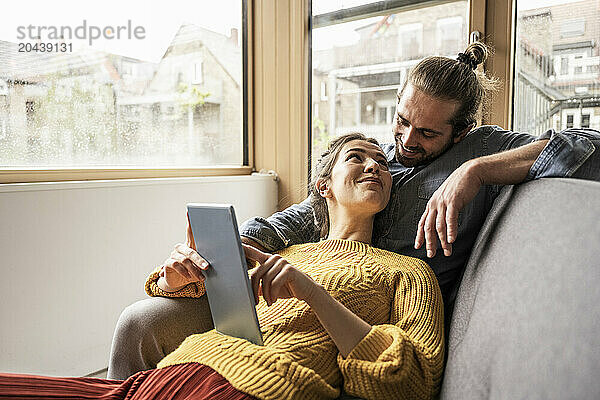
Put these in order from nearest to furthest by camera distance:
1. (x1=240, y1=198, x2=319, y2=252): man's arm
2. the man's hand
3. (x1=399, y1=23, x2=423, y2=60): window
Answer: the man's hand
(x1=240, y1=198, x2=319, y2=252): man's arm
(x1=399, y1=23, x2=423, y2=60): window

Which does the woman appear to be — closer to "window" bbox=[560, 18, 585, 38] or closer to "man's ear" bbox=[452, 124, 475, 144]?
"man's ear" bbox=[452, 124, 475, 144]

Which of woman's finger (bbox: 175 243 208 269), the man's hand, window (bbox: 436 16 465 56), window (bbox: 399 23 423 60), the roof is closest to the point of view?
woman's finger (bbox: 175 243 208 269)

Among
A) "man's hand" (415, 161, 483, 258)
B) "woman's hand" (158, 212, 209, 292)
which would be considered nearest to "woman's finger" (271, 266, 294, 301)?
"woman's hand" (158, 212, 209, 292)

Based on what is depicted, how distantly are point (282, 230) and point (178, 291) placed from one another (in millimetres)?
340

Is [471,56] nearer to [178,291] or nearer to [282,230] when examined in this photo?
[282,230]

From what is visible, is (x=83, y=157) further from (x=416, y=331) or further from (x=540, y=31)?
(x=540, y=31)

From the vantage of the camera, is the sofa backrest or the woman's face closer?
the sofa backrest

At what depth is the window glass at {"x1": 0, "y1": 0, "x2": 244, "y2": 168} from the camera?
6.30 ft

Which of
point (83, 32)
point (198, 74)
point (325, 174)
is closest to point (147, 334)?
point (325, 174)

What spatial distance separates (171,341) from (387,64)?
1564 millimetres

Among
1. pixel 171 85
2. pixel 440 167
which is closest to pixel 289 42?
pixel 171 85

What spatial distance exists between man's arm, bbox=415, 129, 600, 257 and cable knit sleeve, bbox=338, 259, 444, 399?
0.18 metres

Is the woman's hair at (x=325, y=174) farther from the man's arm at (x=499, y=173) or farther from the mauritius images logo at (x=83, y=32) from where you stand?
the mauritius images logo at (x=83, y=32)

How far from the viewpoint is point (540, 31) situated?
1.96 m
